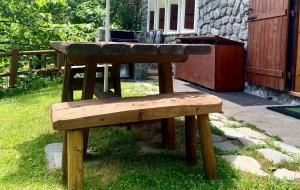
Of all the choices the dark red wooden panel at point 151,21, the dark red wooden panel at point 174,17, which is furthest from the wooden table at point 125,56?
the dark red wooden panel at point 151,21

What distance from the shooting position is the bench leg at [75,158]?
215cm

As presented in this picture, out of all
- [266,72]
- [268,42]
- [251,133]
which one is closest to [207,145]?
[251,133]

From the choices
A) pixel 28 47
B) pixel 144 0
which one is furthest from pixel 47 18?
pixel 144 0

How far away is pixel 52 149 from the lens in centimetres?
327

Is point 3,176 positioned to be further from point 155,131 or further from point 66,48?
point 155,131

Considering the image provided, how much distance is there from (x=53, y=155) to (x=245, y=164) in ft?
4.67

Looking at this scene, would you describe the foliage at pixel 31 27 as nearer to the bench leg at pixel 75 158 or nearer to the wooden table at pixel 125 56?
the wooden table at pixel 125 56

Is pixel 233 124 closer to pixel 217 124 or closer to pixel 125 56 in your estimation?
pixel 217 124

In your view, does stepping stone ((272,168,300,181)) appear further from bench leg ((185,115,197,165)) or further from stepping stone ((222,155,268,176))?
bench leg ((185,115,197,165))

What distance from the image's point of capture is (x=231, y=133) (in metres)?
3.54

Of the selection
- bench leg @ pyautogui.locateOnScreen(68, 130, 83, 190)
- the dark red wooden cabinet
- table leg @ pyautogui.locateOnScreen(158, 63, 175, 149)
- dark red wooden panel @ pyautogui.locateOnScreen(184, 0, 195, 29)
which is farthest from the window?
bench leg @ pyautogui.locateOnScreen(68, 130, 83, 190)

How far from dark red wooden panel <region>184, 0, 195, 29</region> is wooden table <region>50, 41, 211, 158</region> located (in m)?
6.17

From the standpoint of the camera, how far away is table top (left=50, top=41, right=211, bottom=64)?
7.70 feet

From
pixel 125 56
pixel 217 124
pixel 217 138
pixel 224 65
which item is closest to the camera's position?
pixel 125 56
